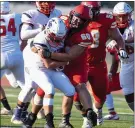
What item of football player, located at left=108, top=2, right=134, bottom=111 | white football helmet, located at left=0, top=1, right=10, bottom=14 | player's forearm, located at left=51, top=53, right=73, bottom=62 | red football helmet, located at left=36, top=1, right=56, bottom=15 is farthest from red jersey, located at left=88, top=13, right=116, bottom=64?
white football helmet, located at left=0, top=1, right=10, bottom=14

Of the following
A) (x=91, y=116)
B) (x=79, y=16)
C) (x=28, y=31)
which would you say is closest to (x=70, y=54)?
(x=79, y=16)

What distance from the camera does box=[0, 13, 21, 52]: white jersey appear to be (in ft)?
28.7

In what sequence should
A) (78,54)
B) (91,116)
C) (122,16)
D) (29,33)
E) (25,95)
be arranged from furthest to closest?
(122,16)
(29,33)
(25,95)
(91,116)
(78,54)

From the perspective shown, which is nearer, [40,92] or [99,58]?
[40,92]

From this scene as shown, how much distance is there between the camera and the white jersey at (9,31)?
8.74 metres

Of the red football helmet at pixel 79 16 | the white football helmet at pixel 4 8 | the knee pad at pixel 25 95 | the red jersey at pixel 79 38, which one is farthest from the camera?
the white football helmet at pixel 4 8

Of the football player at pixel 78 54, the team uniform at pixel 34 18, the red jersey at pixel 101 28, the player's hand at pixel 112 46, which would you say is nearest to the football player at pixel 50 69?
the football player at pixel 78 54

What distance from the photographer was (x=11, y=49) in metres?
8.77

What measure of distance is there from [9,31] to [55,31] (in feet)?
6.06

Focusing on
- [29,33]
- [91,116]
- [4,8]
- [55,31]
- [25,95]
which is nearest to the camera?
[55,31]

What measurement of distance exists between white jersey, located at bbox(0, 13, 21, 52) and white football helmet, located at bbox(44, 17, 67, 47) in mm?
1626

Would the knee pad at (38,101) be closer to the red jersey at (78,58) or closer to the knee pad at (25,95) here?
the knee pad at (25,95)

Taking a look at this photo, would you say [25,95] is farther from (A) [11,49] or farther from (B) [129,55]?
(B) [129,55]

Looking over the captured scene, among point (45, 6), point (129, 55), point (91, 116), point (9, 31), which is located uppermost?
point (45, 6)
